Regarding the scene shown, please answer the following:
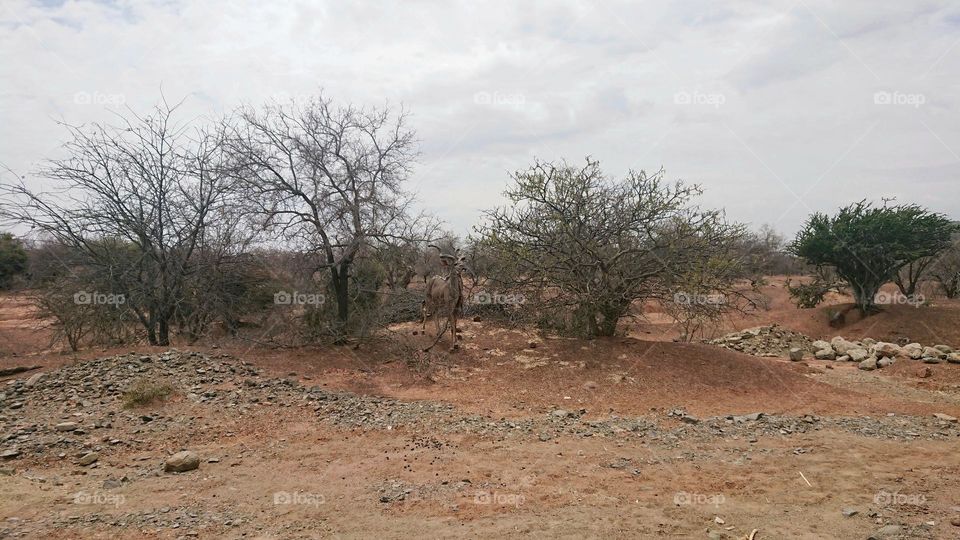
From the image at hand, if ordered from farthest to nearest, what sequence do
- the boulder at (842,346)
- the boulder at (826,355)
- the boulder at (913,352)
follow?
the boulder at (842,346) → the boulder at (826,355) → the boulder at (913,352)

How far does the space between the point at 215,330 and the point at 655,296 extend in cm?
1097

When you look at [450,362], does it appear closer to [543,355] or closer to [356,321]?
[543,355]

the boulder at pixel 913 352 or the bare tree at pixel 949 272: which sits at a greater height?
the bare tree at pixel 949 272

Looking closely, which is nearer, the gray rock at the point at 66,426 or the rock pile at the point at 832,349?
the gray rock at the point at 66,426

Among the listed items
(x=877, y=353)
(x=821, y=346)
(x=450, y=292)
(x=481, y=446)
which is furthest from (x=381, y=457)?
(x=821, y=346)

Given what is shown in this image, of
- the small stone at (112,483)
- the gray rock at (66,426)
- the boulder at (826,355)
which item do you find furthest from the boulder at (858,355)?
the gray rock at (66,426)

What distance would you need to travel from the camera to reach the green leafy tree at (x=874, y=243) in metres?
19.0

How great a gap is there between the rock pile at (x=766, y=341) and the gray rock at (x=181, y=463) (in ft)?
47.8

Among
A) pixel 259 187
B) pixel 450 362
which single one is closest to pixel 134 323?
pixel 259 187

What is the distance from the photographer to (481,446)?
6.46 metres

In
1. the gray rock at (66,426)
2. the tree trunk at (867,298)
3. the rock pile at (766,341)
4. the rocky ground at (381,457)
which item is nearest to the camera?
the rocky ground at (381,457)

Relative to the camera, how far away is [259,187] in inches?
443

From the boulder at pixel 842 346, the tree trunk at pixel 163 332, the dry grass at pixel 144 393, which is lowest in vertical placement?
the boulder at pixel 842 346

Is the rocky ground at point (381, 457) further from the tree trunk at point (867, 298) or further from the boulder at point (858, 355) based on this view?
the tree trunk at point (867, 298)
